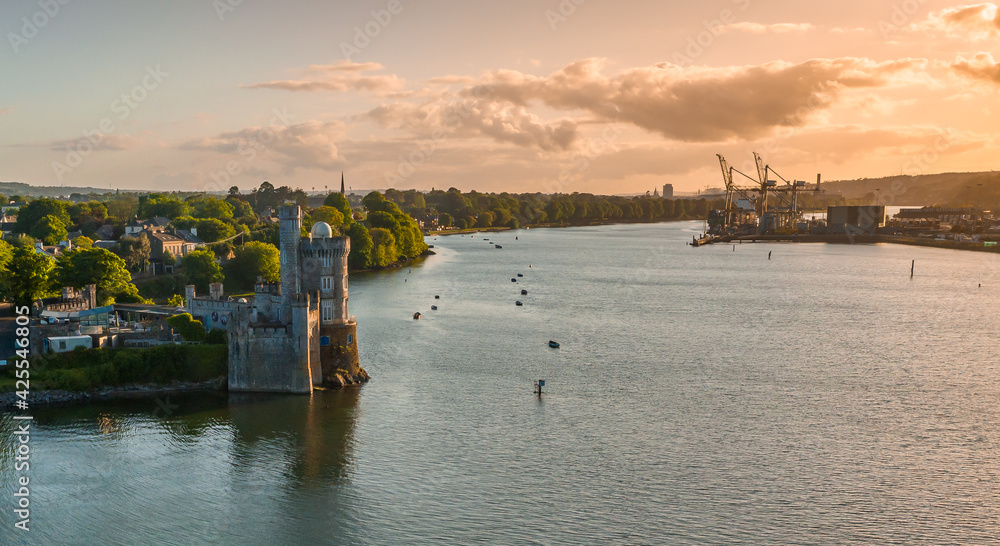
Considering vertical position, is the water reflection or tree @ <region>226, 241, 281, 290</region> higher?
tree @ <region>226, 241, 281, 290</region>

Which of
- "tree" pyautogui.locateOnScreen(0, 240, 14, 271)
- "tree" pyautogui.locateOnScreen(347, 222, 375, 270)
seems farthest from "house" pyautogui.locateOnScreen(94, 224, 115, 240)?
"tree" pyautogui.locateOnScreen(0, 240, 14, 271)

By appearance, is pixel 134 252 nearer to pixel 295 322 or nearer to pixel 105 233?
pixel 105 233

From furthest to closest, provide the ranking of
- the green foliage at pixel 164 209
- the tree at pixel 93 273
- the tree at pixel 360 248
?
the green foliage at pixel 164 209 → the tree at pixel 360 248 → the tree at pixel 93 273

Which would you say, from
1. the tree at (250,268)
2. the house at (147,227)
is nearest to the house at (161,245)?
the house at (147,227)

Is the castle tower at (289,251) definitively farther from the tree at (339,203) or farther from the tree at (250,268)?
the tree at (339,203)

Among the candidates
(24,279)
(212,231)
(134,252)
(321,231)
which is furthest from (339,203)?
(321,231)

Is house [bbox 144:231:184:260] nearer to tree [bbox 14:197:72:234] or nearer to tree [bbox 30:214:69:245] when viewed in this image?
tree [bbox 30:214:69:245]

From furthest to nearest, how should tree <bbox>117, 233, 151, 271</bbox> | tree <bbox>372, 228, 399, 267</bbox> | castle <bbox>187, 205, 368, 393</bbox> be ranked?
tree <bbox>372, 228, 399, 267</bbox> < tree <bbox>117, 233, 151, 271</bbox> < castle <bbox>187, 205, 368, 393</bbox>
